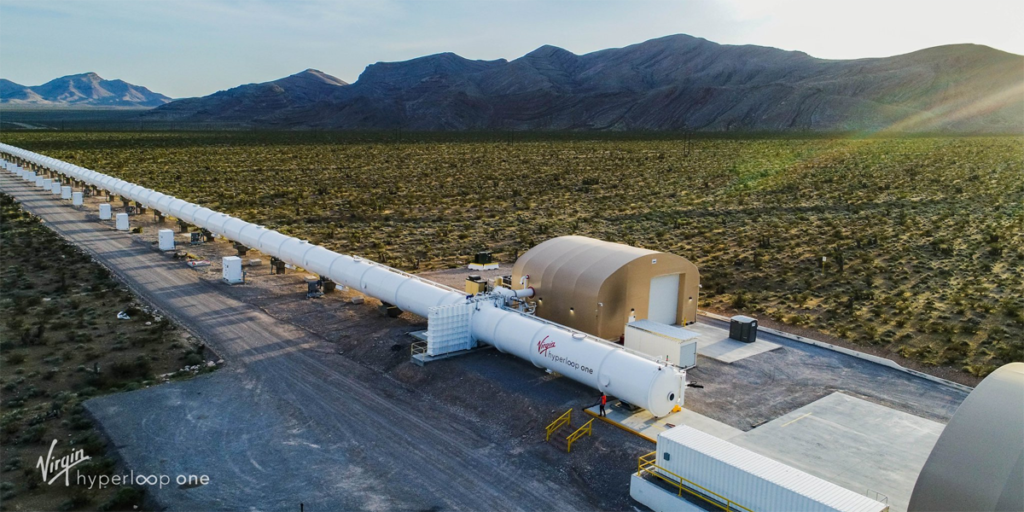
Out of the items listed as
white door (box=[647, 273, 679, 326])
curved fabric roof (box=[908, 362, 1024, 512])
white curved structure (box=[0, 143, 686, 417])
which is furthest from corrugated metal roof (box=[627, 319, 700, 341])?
curved fabric roof (box=[908, 362, 1024, 512])

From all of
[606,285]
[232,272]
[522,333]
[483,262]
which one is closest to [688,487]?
[522,333]

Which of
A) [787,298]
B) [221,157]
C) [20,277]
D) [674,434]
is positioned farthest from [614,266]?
[221,157]

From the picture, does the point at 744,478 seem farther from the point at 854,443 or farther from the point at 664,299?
the point at 664,299

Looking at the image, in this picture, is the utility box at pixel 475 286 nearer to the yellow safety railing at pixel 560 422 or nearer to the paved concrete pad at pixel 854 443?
the yellow safety railing at pixel 560 422

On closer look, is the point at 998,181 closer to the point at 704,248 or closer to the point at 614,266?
the point at 704,248

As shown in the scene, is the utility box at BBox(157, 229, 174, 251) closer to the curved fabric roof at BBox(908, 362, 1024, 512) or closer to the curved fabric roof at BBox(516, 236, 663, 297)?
the curved fabric roof at BBox(516, 236, 663, 297)

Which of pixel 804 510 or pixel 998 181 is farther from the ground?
pixel 998 181

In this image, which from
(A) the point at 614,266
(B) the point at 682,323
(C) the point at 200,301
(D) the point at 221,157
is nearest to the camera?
(A) the point at 614,266
